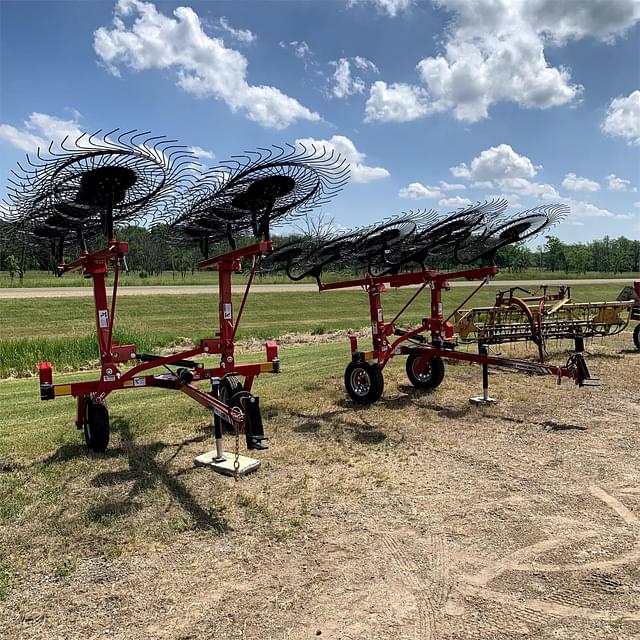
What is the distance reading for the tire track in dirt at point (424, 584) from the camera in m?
3.43

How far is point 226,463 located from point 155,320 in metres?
18.0

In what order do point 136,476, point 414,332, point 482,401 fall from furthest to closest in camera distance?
point 414,332 < point 482,401 < point 136,476

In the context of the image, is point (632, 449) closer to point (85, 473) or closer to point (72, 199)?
point (85, 473)

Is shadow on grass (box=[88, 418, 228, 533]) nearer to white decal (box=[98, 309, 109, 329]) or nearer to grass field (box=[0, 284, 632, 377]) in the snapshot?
white decal (box=[98, 309, 109, 329])

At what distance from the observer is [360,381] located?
9.20 metres

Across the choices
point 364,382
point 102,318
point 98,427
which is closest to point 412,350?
point 364,382

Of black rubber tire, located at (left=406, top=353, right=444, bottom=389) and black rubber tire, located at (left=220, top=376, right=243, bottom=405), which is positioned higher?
black rubber tire, located at (left=220, top=376, right=243, bottom=405)

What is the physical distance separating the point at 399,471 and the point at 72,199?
4521 mm

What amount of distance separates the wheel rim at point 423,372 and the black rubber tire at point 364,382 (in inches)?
45.0

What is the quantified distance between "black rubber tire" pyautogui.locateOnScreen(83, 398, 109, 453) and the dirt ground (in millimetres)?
310

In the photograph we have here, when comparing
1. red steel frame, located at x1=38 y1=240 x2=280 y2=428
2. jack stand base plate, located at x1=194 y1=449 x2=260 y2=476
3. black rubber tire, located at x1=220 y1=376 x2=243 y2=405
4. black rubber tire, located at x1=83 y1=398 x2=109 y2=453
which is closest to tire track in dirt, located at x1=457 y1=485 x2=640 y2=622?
jack stand base plate, located at x1=194 y1=449 x2=260 y2=476

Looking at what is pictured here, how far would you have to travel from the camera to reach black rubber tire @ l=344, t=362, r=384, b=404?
8.92 meters

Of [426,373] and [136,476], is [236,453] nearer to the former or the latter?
[136,476]

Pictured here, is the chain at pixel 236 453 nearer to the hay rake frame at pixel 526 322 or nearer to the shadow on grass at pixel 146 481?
the shadow on grass at pixel 146 481
